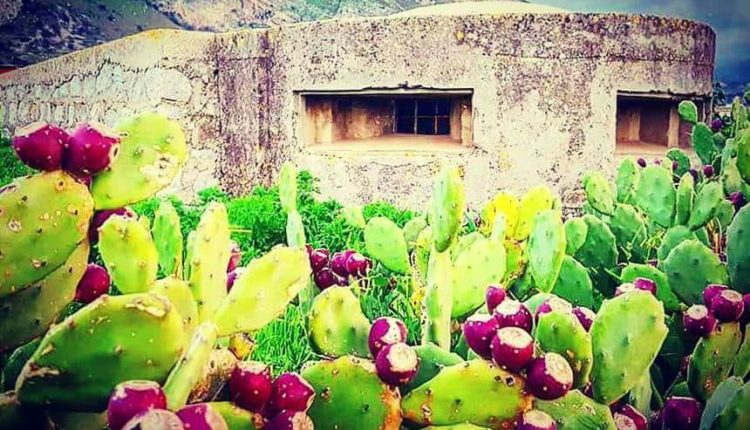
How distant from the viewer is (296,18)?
325cm

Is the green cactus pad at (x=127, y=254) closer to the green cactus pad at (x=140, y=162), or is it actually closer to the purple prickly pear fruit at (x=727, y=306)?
the green cactus pad at (x=140, y=162)

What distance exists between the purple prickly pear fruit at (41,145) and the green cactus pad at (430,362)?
13.0 inches

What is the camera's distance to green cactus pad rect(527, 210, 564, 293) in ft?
3.18

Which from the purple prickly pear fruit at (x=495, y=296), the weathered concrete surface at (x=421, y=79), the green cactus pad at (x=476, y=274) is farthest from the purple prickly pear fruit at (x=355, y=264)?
the weathered concrete surface at (x=421, y=79)

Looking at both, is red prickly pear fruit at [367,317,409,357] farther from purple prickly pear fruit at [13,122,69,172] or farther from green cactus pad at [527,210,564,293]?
green cactus pad at [527,210,564,293]

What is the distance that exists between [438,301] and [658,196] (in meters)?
0.80

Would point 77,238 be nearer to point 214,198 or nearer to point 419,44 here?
point 214,198

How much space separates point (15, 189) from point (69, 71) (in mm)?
3213

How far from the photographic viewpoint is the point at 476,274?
1.03 m

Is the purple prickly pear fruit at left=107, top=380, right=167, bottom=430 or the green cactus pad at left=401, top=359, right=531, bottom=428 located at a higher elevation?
the purple prickly pear fruit at left=107, top=380, right=167, bottom=430

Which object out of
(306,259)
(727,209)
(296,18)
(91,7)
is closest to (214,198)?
(296,18)

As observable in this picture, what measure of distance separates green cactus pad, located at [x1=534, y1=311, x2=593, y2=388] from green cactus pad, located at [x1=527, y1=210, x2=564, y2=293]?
290 millimetres

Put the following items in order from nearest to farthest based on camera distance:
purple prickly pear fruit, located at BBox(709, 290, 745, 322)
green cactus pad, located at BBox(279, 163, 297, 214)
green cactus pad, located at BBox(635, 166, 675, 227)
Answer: purple prickly pear fruit, located at BBox(709, 290, 745, 322)
green cactus pad, located at BBox(635, 166, 675, 227)
green cactus pad, located at BBox(279, 163, 297, 214)

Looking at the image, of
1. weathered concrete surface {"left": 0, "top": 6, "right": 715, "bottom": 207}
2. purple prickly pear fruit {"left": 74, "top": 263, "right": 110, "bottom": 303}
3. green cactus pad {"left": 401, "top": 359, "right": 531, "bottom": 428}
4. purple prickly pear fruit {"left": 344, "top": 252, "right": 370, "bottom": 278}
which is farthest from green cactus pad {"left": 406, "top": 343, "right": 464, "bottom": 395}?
weathered concrete surface {"left": 0, "top": 6, "right": 715, "bottom": 207}
